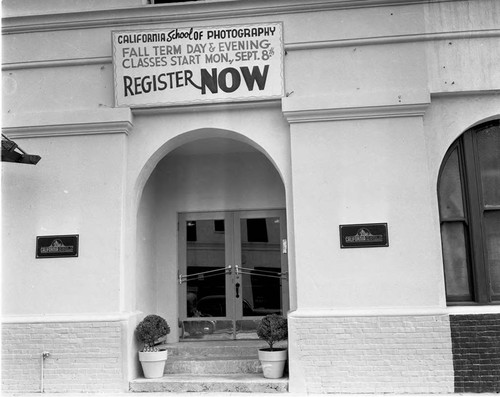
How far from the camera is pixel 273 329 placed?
729 cm

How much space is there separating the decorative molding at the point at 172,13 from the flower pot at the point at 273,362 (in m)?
4.86

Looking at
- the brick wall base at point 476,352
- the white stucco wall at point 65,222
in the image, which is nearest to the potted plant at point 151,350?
the white stucco wall at point 65,222

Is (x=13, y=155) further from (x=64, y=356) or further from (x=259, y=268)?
(x=259, y=268)

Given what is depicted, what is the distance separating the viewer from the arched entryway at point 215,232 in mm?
9211

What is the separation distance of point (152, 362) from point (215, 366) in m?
0.94

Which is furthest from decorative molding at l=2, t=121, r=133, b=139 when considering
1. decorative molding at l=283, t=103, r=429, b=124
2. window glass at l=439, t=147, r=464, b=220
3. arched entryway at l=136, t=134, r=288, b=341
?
window glass at l=439, t=147, r=464, b=220

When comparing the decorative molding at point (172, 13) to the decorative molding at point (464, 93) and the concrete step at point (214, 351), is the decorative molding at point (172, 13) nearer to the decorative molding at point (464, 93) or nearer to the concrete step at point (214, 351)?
the decorative molding at point (464, 93)

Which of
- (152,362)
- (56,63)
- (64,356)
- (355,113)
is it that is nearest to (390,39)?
(355,113)

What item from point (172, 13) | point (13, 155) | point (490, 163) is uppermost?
point (172, 13)

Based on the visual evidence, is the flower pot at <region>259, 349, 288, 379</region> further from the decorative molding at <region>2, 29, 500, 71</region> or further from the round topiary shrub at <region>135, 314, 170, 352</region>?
the decorative molding at <region>2, 29, 500, 71</region>

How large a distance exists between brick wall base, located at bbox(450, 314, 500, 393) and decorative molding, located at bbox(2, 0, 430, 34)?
4.55 meters

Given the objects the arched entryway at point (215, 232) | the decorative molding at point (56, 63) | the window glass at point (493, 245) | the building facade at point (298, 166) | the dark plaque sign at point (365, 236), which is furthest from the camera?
the arched entryway at point (215, 232)

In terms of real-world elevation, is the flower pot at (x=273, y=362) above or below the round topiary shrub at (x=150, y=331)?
below

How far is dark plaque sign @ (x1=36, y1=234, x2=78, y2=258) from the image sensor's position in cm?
758
